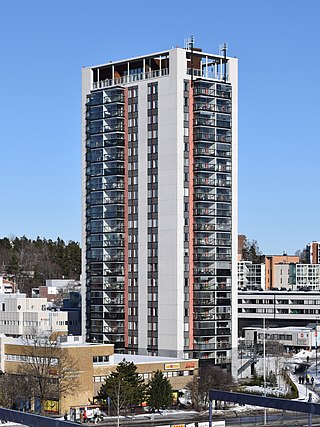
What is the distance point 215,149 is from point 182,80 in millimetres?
7754

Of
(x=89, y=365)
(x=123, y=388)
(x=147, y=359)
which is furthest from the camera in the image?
(x=147, y=359)

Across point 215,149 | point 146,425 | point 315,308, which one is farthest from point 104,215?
point 315,308

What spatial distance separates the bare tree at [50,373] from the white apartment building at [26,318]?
33.2m

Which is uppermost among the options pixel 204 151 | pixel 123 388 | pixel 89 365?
pixel 204 151

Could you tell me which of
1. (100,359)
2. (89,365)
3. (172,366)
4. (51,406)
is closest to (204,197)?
(172,366)

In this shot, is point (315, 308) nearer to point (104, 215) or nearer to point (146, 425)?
point (104, 215)

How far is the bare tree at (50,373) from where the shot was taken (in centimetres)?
8206

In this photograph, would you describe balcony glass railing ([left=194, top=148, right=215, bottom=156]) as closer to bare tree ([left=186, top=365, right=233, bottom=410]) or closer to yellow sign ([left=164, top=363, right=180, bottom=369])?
bare tree ([left=186, top=365, right=233, bottom=410])

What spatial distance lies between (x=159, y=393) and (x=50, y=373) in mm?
9246

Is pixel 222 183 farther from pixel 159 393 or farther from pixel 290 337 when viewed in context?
pixel 290 337

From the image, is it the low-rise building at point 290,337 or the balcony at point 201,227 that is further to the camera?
the low-rise building at point 290,337

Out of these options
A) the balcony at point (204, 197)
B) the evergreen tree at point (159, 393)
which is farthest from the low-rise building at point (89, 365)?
the balcony at point (204, 197)

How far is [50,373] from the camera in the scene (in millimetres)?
83562

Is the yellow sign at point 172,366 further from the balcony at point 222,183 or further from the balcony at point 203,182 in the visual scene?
the balcony at point 222,183
